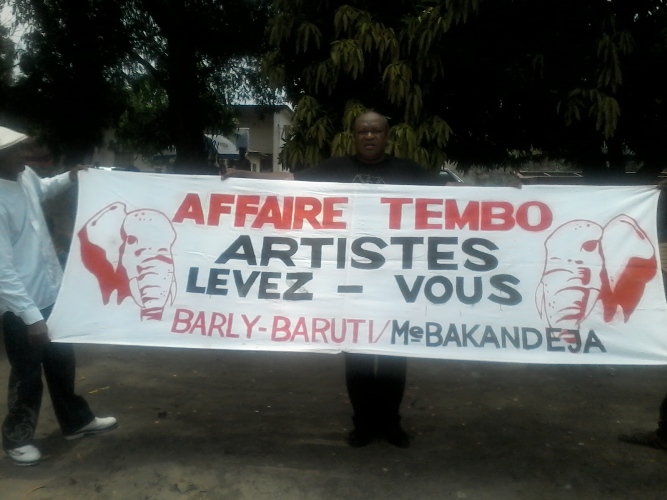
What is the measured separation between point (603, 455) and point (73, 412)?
122 inches

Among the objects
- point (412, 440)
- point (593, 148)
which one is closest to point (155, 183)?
point (412, 440)

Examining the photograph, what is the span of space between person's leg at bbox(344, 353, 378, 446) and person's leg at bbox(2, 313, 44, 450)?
1.74m

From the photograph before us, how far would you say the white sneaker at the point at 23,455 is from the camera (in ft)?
14.0

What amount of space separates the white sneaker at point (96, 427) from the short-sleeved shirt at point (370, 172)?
1.93 m

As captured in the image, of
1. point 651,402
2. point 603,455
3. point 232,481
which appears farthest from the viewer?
point 651,402

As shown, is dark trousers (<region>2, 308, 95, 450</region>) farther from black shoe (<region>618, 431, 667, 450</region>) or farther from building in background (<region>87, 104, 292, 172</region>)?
black shoe (<region>618, 431, 667, 450</region>)

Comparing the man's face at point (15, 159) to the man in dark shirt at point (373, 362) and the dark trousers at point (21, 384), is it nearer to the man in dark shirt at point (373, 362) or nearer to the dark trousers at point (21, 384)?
the dark trousers at point (21, 384)

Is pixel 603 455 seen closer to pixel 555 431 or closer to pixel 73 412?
pixel 555 431

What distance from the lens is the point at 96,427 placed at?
478cm

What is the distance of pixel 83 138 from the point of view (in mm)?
15438

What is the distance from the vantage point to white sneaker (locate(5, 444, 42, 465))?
4.28m

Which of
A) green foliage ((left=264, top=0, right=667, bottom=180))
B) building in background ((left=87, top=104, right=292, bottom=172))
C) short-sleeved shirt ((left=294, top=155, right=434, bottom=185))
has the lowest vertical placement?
building in background ((left=87, top=104, right=292, bottom=172))

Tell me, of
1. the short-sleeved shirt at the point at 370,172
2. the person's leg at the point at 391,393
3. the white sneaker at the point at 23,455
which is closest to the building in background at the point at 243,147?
the short-sleeved shirt at the point at 370,172

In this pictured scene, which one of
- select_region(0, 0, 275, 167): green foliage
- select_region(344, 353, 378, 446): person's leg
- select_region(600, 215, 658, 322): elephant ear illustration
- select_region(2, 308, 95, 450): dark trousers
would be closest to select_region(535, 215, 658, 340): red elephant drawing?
select_region(600, 215, 658, 322): elephant ear illustration
